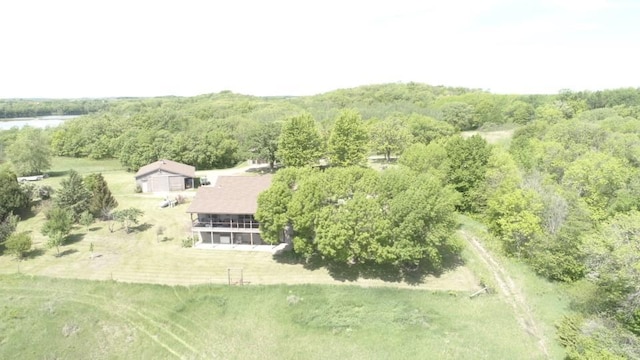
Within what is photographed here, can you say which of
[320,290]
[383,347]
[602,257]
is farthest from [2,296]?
[602,257]

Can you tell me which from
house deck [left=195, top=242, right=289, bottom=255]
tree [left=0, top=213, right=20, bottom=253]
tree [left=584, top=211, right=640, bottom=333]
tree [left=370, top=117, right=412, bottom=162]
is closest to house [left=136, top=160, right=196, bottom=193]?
tree [left=0, top=213, right=20, bottom=253]

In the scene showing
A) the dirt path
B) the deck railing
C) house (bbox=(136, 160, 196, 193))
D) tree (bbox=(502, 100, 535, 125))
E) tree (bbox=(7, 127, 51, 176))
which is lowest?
the dirt path

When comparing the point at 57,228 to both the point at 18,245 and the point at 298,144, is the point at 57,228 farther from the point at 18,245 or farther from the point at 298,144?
the point at 298,144

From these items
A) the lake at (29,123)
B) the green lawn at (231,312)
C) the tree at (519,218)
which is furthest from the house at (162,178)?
the lake at (29,123)

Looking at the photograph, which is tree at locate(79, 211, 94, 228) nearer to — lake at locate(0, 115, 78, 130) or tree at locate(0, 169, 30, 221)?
tree at locate(0, 169, 30, 221)

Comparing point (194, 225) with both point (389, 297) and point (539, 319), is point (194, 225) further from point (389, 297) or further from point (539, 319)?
point (539, 319)

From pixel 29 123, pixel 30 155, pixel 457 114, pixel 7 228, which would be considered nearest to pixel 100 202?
pixel 7 228
